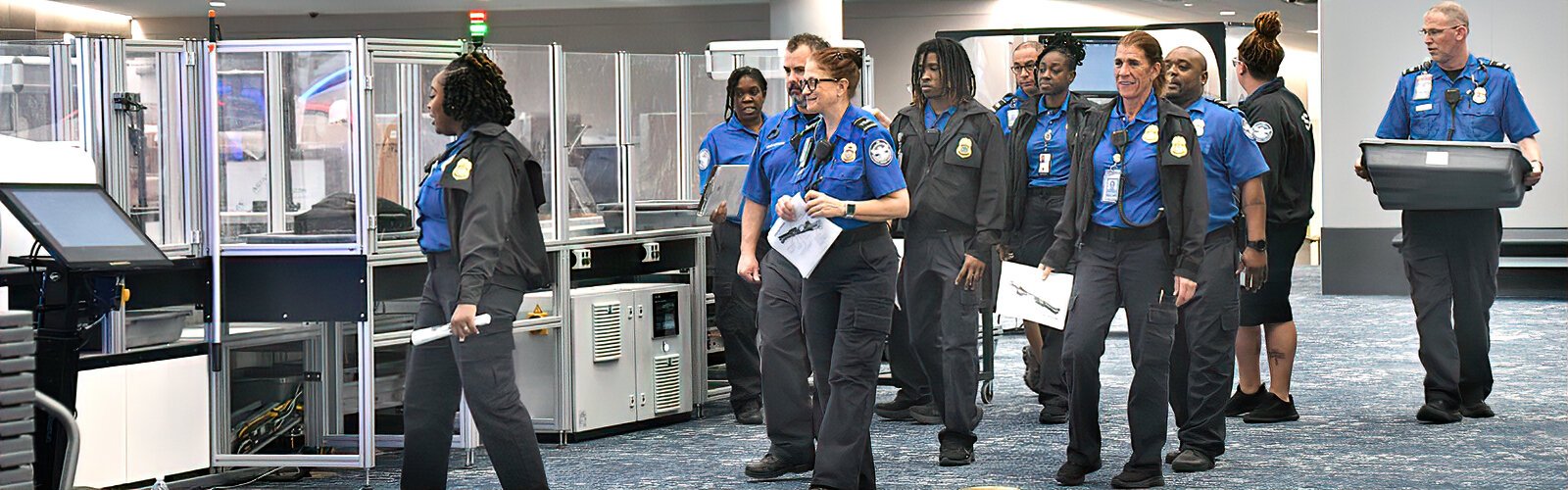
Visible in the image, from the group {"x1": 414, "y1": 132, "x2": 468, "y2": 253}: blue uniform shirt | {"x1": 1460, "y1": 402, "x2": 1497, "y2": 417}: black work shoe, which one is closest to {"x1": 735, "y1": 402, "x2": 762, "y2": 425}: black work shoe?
{"x1": 414, "y1": 132, "x2": 468, "y2": 253}: blue uniform shirt

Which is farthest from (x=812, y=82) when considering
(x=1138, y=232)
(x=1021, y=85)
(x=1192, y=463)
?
(x=1021, y=85)

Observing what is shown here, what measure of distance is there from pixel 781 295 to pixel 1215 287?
1362 mm

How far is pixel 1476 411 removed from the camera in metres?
6.37

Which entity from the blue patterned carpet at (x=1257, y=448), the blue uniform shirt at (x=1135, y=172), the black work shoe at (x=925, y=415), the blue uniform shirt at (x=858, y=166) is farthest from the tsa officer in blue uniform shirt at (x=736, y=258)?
the blue uniform shirt at (x=1135, y=172)

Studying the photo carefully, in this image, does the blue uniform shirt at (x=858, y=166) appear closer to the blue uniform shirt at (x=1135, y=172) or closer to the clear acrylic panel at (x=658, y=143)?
the blue uniform shirt at (x=1135, y=172)

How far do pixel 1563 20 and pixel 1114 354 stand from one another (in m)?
5.09

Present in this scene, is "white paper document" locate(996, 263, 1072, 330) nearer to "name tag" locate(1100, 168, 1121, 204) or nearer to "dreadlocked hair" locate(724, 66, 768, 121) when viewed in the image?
"name tag" locate(1100, 168, 1121, 204)

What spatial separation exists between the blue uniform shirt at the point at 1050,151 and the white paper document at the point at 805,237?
67.9 inches

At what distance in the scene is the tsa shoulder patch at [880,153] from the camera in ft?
15.1

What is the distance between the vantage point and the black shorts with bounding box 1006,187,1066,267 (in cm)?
611

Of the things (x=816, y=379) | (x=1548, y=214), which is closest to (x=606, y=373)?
(x=816, y=379)

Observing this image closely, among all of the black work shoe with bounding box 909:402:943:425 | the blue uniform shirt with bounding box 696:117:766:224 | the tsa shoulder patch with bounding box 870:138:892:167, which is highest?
the blue uniform shirt with bounding box 696:117:766:224

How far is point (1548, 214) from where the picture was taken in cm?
1173

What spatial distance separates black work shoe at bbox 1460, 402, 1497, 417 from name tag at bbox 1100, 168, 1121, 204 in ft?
7.78
